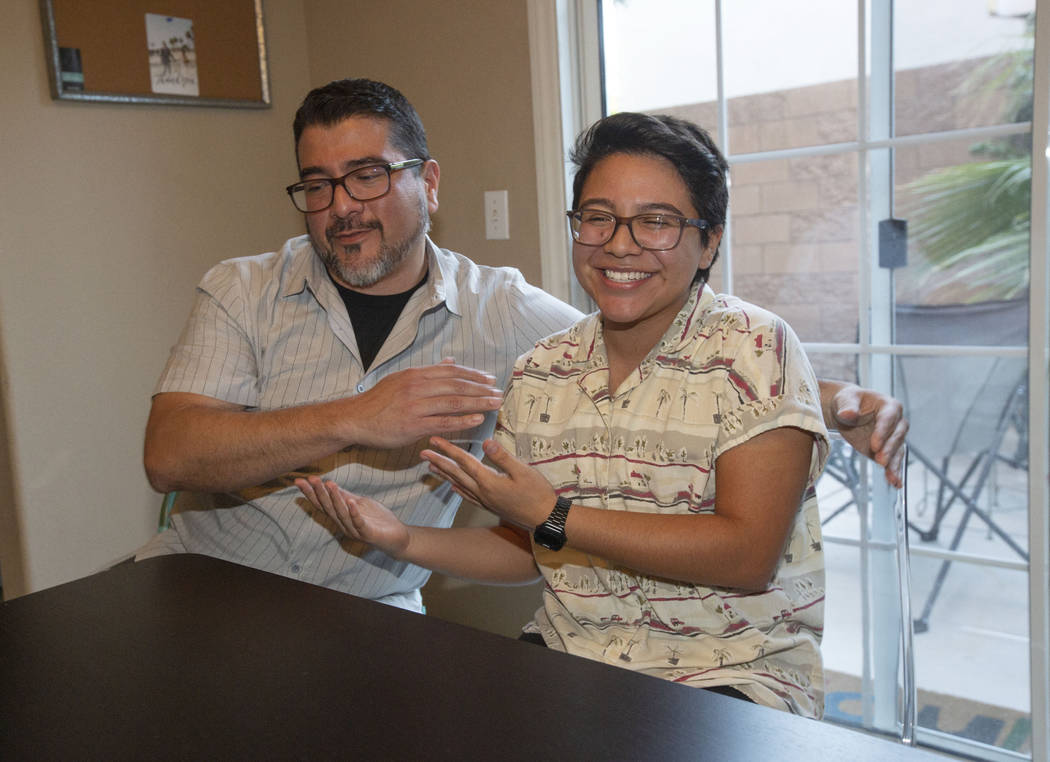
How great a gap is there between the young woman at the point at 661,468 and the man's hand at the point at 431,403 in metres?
0.08

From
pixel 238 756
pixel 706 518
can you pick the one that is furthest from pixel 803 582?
pixel 238 756

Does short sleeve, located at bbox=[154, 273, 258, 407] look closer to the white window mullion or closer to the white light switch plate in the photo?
the white light switch plate

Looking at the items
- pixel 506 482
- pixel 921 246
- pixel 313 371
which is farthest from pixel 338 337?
pixel 921 246

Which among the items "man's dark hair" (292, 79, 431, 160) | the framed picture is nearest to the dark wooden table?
"man's dark hair" (292, 79, 431, 160)

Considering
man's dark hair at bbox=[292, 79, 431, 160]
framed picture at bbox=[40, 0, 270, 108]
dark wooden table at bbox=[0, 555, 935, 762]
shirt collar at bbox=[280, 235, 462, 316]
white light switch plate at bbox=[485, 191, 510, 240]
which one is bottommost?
dark wooden table at bbox=[0, 555, 935, 762]

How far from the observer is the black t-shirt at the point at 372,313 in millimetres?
1835

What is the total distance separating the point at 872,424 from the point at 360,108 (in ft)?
3.58

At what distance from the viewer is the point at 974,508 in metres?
2.00

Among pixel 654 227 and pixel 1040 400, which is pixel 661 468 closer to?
pixel 654 227

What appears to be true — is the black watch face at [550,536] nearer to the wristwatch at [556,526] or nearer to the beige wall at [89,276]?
the wristwatch at [556,526]

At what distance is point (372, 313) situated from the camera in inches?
73.2

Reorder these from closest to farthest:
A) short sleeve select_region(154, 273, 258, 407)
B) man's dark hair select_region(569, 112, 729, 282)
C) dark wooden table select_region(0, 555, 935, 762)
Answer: dark wooden table select_region(0, 555, 935, 762), man's dark hair select_region(569, 112, 729, 282), short sleeve select_region(154, 273, 258, 407)

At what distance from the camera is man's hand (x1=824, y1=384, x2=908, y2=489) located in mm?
1314

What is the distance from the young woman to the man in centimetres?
34
